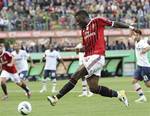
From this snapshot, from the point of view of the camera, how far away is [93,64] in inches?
676

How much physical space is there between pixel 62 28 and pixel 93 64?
28.4m

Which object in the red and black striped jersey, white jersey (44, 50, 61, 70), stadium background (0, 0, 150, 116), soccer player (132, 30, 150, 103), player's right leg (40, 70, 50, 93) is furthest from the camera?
stadium background (0, 0, 150, 116)

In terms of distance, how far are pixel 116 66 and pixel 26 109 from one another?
28885mm

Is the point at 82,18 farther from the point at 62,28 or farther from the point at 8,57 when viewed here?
the point at 62,28

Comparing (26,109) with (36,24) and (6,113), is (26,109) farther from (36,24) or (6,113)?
(36,24)

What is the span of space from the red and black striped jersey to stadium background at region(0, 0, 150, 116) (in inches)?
950

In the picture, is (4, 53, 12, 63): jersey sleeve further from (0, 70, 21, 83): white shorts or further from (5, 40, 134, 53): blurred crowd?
(5, 40, 134, 53): blurred crowd

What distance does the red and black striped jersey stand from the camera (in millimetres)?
17312

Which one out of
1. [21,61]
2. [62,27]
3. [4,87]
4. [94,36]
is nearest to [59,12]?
[62,27]

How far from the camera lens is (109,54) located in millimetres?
45281

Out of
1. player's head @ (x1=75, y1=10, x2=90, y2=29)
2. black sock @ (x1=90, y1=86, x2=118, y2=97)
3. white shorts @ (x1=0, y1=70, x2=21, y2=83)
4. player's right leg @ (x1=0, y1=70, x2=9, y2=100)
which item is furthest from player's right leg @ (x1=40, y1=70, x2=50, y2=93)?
player's head @ (x1=75, y1=10, x2=90, y2=29)

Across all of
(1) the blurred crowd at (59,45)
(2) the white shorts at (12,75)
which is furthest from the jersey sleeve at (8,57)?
(1) the blurred crowd at (59,45)

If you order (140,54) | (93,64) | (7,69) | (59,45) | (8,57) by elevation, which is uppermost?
(93,64)

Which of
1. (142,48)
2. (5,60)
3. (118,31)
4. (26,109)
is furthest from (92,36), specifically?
(118,31)
